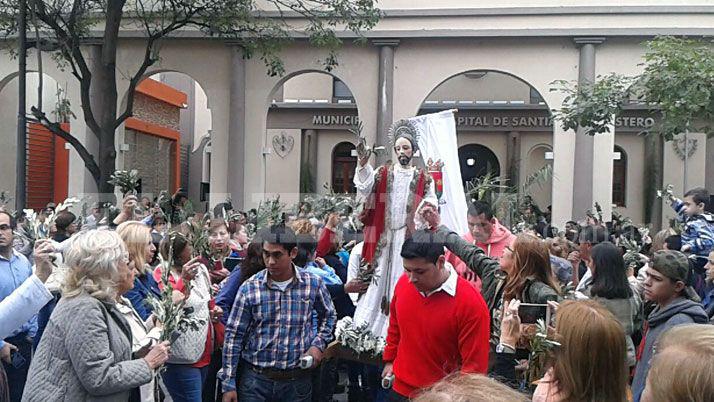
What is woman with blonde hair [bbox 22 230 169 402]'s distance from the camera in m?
3.48

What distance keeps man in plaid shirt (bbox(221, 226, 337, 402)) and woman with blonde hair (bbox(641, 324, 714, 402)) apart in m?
2.90

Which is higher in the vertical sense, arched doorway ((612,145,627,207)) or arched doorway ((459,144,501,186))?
arched doorway ((459,144,501,186))

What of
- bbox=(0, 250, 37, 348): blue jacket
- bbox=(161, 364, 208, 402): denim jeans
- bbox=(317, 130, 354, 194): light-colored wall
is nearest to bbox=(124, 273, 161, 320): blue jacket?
bbox=(161, 364, 208, 402): denim jeans

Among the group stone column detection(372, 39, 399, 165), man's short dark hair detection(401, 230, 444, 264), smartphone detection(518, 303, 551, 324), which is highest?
stone column detection(372, 39, 399, 165)

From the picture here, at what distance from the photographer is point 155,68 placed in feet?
65.9

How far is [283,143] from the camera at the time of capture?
93.3 ft

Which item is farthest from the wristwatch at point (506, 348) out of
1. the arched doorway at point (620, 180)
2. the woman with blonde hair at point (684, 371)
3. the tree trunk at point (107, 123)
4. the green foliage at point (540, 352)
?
the arched doorway at point (620, 180)

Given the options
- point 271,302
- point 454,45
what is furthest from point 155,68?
point 271,302

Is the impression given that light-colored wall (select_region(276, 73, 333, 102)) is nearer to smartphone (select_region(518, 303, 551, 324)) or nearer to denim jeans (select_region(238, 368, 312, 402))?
denim jeans (select_region(238, 368, 312, 402))

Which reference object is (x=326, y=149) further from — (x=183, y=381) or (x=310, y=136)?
(x=183, y=381)

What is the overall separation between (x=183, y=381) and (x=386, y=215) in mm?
2300

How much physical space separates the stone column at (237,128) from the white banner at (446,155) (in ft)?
38.8

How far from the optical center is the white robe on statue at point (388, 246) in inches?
247

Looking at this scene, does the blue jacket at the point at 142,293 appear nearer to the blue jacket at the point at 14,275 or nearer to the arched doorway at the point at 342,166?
the blue jacket at the point at 14,275
